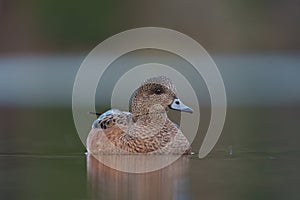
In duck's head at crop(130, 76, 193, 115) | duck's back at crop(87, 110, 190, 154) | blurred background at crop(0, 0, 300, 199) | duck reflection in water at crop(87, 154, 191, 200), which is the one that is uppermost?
blurred background at crop(0, 0, 300, 199)

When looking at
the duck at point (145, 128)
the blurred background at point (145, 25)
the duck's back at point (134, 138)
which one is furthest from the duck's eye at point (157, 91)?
the blurred background at point (145, 25)

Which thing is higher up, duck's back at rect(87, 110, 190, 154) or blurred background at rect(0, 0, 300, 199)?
blurred background at rect(0, 0, 300, 199)

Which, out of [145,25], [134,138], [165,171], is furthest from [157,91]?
[145,25]

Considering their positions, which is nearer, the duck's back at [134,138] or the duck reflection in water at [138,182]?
the duck reflection in water at [138,182]

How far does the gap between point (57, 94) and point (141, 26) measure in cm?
215

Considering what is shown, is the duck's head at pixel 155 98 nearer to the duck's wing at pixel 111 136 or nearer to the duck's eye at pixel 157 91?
the duck's eye at pixel 157 91

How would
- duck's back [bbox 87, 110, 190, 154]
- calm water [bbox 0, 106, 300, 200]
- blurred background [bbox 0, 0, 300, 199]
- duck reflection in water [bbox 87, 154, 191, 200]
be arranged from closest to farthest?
duck reflection in water [bbox 87, 154, 191, 200], calm water [bbox 0, 106, 300, 200], duck's back [bbox 87, 110, 190, 154], blurred background [bbox 0, 0, 300, 199]

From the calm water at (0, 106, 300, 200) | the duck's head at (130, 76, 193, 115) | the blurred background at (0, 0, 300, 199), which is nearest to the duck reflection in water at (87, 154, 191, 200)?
the calm water at (0, 106, 300, 200)

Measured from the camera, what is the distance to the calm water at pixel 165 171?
4.79 m

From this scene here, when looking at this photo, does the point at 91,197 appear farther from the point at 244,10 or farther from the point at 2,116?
the point at 244,10

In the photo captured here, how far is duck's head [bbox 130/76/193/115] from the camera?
607 centimetres

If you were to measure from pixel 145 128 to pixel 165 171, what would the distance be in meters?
0.68

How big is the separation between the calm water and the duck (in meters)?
0.13

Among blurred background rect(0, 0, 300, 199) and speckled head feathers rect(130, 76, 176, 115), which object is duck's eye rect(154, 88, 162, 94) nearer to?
speckled head feathers rect(130, 76, 176, 115)
